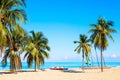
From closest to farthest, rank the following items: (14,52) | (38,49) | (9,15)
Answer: (9,15) < (14,52) < (38,49)

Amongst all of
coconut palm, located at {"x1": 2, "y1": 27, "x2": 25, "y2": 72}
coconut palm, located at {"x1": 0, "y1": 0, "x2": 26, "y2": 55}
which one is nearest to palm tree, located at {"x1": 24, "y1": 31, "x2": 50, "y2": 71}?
coconut palm, located at {"x1": 2, "y1": 27, "x2": 25, "y2": 72}

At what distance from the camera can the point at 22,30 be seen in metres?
30.3

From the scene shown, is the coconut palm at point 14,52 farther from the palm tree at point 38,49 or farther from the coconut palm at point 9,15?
the coconut palm at point 9,15

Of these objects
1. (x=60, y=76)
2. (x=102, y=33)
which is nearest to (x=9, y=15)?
(x=60, y=76)

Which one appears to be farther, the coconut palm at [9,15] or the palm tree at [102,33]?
the palm tree at [102,33]

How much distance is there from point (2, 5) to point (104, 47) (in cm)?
2564

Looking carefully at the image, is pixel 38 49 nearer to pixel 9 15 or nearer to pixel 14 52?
pixel 14 52

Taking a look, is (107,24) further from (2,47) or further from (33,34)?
(2,47)

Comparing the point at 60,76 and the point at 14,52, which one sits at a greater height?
the point at 14,52

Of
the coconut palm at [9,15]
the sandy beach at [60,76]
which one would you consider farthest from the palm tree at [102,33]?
the coconut palm at [9,15]

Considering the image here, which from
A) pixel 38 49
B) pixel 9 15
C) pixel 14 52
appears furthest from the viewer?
pixel 38 49

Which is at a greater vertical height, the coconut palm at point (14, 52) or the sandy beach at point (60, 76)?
the coconut palm at point (14, 52)

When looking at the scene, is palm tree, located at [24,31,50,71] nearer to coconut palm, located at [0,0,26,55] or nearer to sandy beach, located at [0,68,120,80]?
sandy beach, located at [0,68,120,80]

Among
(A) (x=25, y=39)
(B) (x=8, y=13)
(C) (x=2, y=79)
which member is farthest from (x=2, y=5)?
(A) (x=25, y=39)
